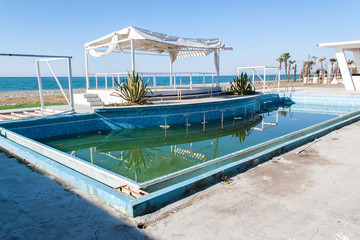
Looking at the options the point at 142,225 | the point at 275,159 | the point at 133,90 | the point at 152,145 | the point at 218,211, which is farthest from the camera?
the point at 133,90

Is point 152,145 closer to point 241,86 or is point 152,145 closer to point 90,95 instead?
point 90,95

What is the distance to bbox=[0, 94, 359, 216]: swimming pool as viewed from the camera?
331cm

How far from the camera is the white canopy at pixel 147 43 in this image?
10039 millimetres

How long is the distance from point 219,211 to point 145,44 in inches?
453

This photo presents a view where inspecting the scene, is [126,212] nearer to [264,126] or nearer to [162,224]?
[162,224]

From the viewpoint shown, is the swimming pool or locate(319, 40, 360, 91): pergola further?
locate(319, 40, 360, 91): pergola

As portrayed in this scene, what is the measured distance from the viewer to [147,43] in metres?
12.7

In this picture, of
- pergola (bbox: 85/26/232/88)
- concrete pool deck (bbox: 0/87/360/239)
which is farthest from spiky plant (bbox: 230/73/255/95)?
concrete pool deck (bbox: 0/87/360/239)

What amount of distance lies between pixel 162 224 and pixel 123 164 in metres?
3.25

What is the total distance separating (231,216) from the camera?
2.69m

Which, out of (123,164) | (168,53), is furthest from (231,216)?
(168,53)

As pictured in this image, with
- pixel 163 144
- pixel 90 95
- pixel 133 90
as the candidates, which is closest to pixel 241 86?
pixel 133 90

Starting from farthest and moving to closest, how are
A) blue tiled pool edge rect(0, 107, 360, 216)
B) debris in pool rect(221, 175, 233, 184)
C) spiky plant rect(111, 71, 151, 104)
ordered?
1. spiky plant rect(111, 71, 151, 104)
2. debris in pool rect(221, 175, 233, 184)
3. blue tiled pool edge rect(0, 107, 360, 216)

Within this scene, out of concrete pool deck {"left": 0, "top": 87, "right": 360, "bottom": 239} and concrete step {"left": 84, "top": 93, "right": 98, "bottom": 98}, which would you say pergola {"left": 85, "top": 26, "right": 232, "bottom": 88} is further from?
concrete pool deck {"left": 0, "top": 87, "right": 360, "bottom": 239}
